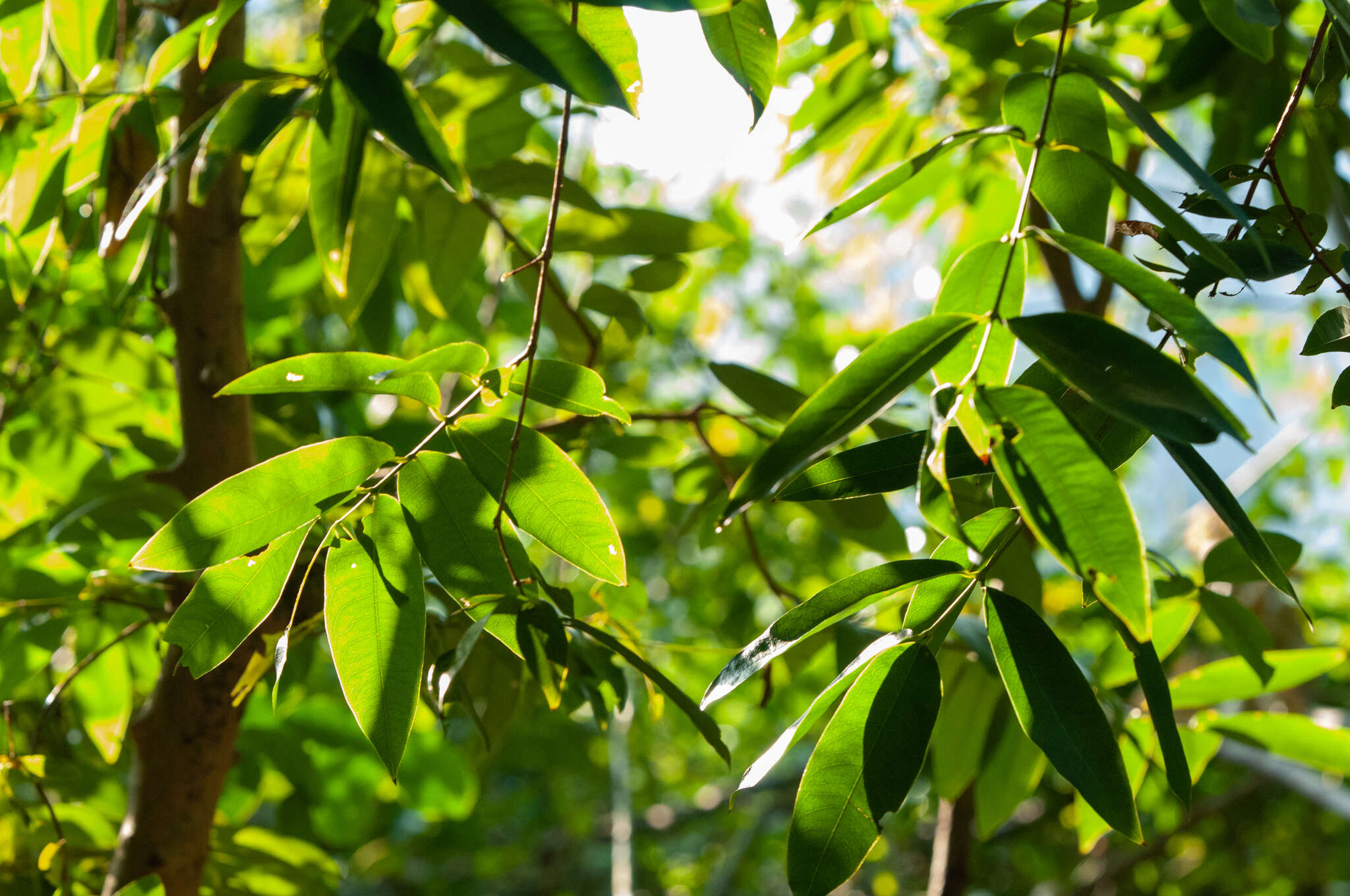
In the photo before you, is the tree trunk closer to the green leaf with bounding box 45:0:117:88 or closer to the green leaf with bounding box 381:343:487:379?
the green leaf with bounding box 45:0:117:88

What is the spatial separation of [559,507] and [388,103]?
6.8 inches

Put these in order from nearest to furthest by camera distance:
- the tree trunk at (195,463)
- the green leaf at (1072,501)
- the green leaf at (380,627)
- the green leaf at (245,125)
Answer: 1. the green leaf at (1072,501)
2. the green leaf at (380,627)
3. the green leaf at (245,125)
4. the tree trunk at (195,463)

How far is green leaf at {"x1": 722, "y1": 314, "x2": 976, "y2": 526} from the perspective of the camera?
24 cm

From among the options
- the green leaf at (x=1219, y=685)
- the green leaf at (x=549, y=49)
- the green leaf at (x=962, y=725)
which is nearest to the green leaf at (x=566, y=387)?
the green leaf at (x=549, y=49)

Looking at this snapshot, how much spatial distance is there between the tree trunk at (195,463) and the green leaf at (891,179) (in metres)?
0.42

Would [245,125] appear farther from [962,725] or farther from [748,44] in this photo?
[962,725]

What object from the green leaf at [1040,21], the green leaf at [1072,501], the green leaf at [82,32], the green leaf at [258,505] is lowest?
the green leaf at [1072,501]

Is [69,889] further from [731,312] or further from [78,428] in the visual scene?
[731,312]

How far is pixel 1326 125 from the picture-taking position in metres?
0.59

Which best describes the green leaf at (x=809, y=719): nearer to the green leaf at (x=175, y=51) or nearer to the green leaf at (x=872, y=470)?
the green leaf at (x=872, y=470)

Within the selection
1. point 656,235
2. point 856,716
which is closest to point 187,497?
point 656,235

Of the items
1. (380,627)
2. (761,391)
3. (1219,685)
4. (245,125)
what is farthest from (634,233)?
(1219,685)

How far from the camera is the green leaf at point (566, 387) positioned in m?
0.36

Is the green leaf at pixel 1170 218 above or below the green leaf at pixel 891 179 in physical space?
below
